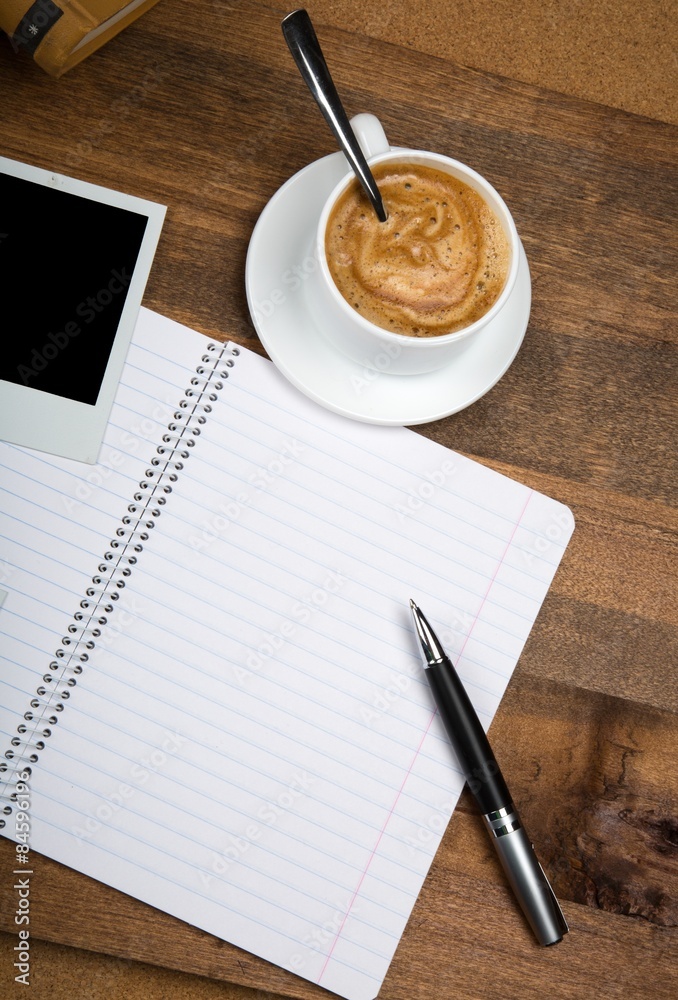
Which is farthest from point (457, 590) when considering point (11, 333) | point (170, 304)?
point (11, 333)

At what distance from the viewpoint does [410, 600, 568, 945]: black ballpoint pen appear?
857mm

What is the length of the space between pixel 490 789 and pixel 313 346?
0.52 m

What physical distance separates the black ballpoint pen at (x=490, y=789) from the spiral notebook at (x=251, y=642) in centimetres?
4

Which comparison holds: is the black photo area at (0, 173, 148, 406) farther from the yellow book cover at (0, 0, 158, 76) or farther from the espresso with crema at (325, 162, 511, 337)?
the espresso with crema at (325, 162, 511, 337)

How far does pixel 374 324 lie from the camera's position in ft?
2.51

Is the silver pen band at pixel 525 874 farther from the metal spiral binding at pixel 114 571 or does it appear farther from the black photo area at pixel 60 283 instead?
the black photo area at pixel 60 283

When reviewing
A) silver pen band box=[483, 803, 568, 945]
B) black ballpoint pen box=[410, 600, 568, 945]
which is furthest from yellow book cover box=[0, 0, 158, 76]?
silver pen band box=[483, 803, 568, 945]

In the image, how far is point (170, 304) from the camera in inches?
35.5

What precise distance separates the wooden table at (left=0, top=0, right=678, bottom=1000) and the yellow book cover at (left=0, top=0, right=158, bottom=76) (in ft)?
0.33

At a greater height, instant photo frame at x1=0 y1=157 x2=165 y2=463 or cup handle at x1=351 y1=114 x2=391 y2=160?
cup handle at x1=351 y1=114 x2=391 y2=160

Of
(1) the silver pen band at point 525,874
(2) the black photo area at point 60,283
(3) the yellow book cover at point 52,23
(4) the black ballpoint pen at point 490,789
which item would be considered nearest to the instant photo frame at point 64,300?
(2) the black photo area at point 60,283

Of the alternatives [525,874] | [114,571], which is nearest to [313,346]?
[114,571]

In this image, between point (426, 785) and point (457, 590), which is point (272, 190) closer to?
point (457, 590)

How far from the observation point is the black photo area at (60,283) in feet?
2.84
